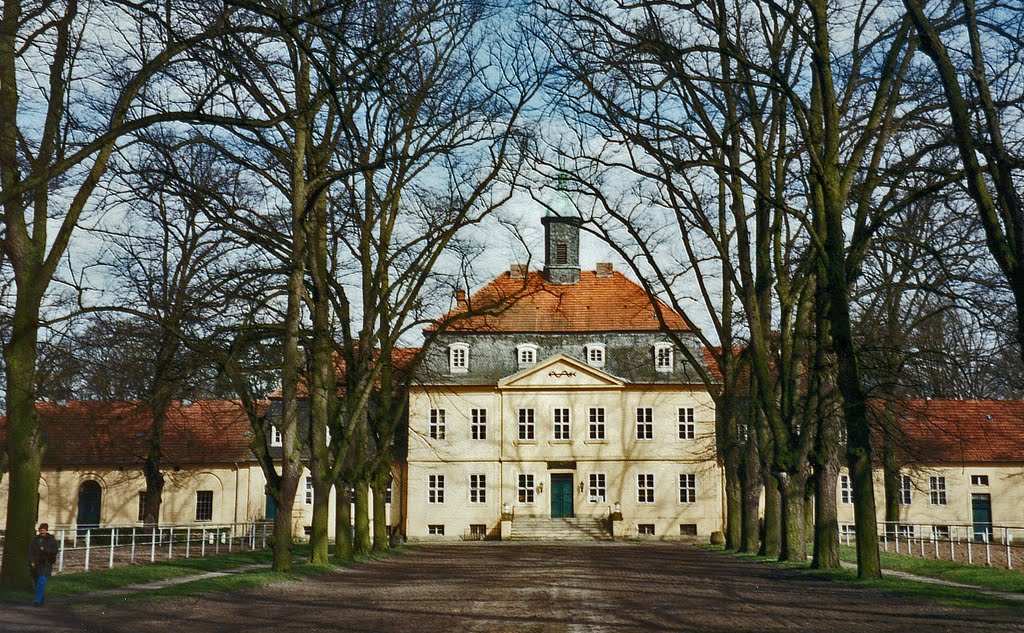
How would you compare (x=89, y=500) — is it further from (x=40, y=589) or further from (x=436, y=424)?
(x=40, y=589)

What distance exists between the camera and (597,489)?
2258 inches

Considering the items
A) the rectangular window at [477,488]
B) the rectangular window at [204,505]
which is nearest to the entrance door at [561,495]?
the rectangular window at [477,488]

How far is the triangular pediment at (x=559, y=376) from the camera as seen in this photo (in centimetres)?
5725

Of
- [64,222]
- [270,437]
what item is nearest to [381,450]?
[64,222]

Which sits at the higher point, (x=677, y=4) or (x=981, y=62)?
(x=677, y=4)

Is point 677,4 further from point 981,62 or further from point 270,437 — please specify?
point 270,437

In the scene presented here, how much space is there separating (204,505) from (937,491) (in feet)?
114

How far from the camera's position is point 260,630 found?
13453 mm

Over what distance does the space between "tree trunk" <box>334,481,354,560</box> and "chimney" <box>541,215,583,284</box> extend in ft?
104

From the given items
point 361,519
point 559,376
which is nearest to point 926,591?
point 361,519

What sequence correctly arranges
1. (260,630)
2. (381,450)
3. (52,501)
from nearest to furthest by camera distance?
(260,630)
(381,450)
(52,501)

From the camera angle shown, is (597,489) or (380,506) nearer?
(380,506)

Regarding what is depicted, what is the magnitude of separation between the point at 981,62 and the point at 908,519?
45.1 metres

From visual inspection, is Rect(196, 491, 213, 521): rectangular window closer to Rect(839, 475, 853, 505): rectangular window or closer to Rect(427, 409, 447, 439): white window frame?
Rect(427, 409, 447, 439): white window frame
